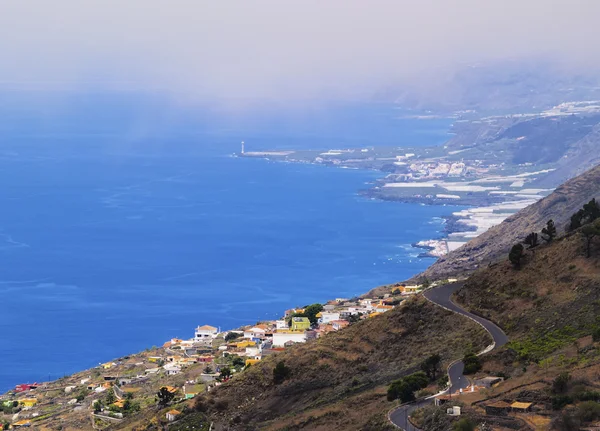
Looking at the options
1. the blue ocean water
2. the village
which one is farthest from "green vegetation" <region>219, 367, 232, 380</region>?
the blue ocean water

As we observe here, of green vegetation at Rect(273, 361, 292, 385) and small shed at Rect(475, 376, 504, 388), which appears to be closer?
small shed at Rect(475, 376, 504, 388)

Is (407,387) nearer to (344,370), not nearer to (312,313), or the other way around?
(344,370)

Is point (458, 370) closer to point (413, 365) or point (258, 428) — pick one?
point (413, 365)

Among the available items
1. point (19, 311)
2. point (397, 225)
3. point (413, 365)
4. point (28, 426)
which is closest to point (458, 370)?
point (413, 365)

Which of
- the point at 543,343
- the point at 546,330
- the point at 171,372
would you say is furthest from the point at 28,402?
the point at 543,343

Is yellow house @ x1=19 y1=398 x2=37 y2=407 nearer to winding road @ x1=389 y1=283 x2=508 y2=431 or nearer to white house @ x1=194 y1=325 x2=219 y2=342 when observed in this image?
white house @ x1=194 y1=325 x2=219 y2=342

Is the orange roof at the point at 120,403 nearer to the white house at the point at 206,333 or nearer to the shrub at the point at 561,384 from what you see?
the white house at the point at 206,333

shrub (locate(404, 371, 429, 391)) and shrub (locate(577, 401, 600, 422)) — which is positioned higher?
shrub (locate(404, 371, 429, 391))
